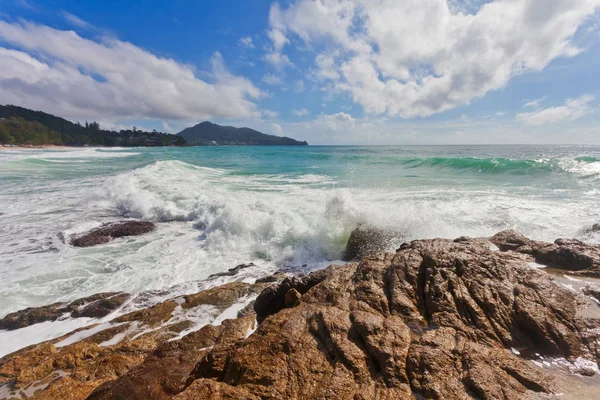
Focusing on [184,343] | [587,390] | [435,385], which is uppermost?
[435,385]

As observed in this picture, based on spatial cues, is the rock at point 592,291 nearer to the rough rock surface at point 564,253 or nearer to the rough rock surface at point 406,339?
the rough rock surface at point 406,339

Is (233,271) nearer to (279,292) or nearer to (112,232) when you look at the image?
(279,292)

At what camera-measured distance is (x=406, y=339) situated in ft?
9.88

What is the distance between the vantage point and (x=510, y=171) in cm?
2534

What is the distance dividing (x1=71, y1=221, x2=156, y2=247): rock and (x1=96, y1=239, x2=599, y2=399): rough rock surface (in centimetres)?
824

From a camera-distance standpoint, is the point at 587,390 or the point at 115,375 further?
the point at 115,375

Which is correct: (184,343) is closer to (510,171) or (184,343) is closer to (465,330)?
(465,330)

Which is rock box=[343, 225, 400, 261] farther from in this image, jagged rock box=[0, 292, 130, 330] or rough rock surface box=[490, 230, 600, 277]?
jagged rock box=[0, 292, 130, 330]

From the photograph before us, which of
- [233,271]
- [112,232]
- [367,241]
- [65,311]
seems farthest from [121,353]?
[112,232]

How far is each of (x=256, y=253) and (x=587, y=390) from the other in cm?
778

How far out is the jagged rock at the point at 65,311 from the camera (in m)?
5.57

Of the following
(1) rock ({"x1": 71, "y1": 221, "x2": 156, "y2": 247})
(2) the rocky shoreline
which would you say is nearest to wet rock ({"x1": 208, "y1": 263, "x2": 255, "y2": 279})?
(2) the rocky shoreline

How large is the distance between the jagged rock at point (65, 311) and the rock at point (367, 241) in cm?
597

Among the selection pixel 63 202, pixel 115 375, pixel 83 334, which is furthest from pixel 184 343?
pixel 63 202
